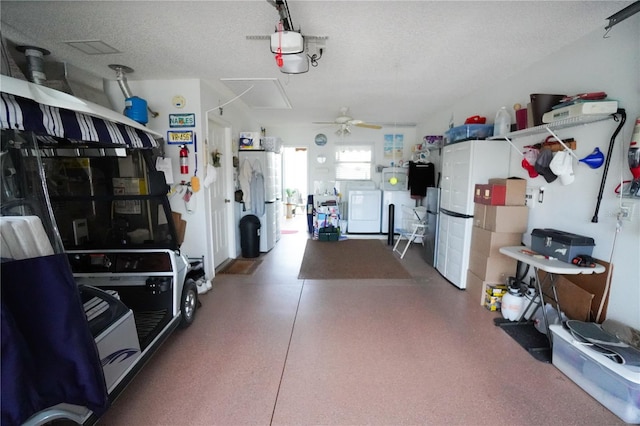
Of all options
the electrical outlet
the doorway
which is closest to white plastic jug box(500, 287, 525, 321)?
the electrical outlet

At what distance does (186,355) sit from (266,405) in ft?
2.64

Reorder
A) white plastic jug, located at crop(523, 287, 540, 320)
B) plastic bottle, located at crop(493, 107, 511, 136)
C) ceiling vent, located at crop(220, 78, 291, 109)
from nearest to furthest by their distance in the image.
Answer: white plastic jug, located at crop(523, 287, 540, 320) → plastic bottle, located at crop(493, 107, 511, 136) → ceiling vent, located at crop(220, 78, 291, 109)

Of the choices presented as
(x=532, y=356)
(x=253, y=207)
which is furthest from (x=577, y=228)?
(x=253, y=207)

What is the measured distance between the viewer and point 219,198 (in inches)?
150

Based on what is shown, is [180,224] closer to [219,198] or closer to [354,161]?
[219,198]

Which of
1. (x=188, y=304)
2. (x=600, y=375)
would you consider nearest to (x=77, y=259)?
(x=188, y=304)

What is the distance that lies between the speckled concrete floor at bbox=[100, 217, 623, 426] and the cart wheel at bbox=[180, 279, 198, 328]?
0.08 m

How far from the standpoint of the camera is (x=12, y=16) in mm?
1830

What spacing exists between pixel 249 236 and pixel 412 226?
3.03m

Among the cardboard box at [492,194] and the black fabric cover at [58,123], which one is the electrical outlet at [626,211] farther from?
the black fabric cover at [58,123]

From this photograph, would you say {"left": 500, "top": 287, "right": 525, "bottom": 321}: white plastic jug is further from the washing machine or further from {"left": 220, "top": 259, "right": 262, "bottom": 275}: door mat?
the washing machine

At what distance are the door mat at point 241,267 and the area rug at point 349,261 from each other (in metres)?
0.71

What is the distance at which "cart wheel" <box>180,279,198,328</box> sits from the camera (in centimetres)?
226

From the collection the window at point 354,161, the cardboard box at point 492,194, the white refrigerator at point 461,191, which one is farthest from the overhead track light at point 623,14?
the window at point 354,161
